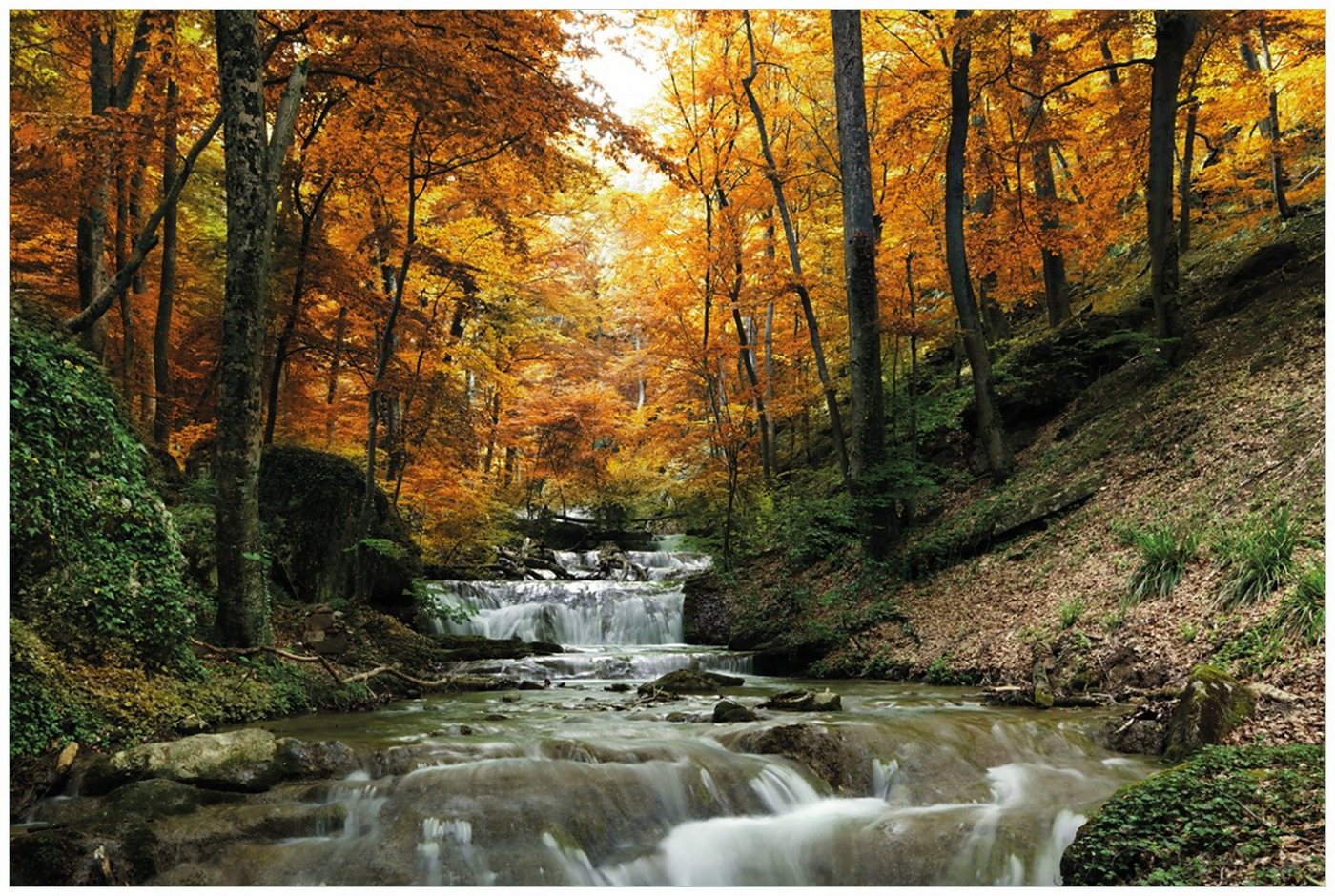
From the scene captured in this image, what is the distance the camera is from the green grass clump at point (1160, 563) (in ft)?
24.3

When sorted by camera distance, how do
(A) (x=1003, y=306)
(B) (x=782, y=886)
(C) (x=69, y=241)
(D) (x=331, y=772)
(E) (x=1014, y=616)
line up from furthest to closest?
(A) (x=1003, y=306), (C) (x=69, y=241), (E) (x=1014, y=616), (D) (x=331, y=772), (B) (x=782, y=886)

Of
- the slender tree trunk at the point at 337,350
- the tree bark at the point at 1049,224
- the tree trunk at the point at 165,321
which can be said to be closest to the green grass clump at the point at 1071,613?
the tree bark at the point at 1049,224

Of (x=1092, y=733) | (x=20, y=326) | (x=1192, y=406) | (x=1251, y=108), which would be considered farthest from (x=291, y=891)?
(x=1251, y=108)

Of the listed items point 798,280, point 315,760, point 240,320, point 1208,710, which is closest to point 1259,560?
point 1208,710

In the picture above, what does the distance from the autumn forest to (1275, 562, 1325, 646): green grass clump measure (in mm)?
37

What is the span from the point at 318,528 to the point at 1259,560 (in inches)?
429

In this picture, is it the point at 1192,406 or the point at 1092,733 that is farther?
the point at 1192,406

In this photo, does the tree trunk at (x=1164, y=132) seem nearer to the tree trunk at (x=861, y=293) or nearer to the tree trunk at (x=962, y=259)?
the tree trunk at (x=962, y=259)

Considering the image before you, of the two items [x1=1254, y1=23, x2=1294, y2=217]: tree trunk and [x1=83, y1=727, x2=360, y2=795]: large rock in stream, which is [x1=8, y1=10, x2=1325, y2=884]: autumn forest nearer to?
[x1=1254, y1=23, x2=1294, y2=217]: tree trunk

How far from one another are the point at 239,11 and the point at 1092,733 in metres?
9.70

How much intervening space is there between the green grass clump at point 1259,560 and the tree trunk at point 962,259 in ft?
17.0

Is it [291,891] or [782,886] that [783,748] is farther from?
[291,891]

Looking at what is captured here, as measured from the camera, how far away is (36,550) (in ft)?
18.6

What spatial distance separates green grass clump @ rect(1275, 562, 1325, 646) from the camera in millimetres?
5613
